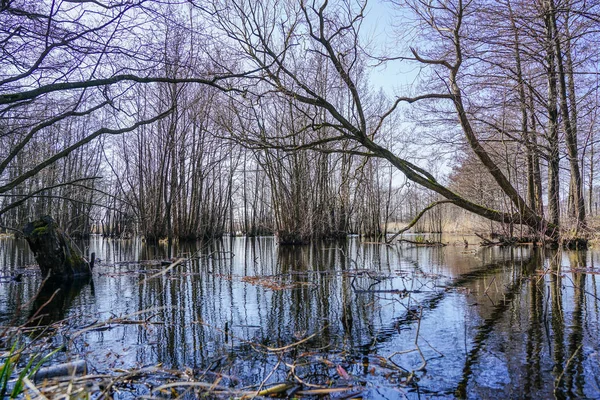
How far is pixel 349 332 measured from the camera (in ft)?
13.5

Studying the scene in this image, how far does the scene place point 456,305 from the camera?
17.6 ft

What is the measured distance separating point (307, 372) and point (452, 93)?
33.3 ft

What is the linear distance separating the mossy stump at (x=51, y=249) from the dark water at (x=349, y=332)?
19.8 inches

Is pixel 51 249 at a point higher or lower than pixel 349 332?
higher

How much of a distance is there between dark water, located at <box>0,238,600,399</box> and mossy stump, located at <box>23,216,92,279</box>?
50cm

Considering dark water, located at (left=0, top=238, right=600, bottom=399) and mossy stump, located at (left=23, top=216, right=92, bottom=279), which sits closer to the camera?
dark water, located at (left=0, top=238, right=600, bottom=399)

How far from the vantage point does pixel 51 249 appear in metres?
7.82

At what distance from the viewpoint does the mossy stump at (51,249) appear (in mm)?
7694

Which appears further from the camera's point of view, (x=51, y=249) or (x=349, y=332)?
(x=51, y=249)

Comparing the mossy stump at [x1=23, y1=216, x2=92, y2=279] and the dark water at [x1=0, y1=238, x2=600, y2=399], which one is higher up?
the mossy stump at [x1=23, y1=216, x2=92, y2=279]

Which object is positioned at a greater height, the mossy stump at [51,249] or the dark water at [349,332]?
the mossy stump at [51,249]

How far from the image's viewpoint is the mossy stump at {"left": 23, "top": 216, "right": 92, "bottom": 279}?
25.2 feet

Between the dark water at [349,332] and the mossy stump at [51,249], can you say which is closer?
the dark water at [349,332]

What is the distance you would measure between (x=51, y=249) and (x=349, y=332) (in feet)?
20.0
